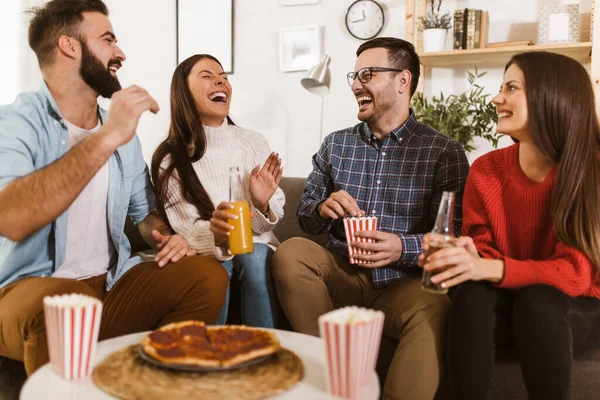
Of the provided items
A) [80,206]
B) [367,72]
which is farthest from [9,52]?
[367,72]

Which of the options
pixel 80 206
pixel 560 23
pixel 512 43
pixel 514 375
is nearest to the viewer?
pixel 514 375

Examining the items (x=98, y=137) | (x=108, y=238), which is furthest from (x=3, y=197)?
(x=108, y=238)

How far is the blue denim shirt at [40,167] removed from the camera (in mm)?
1686

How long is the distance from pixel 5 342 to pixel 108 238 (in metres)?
0.49

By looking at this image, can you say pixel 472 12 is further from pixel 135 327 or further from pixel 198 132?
pixel 135 327

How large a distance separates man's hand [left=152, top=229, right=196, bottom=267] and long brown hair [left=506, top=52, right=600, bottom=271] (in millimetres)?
1104

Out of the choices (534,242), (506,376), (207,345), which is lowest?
(506,376)

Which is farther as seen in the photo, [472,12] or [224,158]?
[472,12]

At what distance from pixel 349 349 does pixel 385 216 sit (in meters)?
1.16

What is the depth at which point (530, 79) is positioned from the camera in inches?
69.9

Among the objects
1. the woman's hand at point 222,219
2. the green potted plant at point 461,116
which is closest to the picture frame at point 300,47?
the green potted plant at point 461,116

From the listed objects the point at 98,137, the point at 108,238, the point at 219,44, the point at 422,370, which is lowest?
the point at 422,370

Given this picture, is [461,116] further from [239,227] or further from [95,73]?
[95,73]

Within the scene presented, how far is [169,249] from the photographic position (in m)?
1.89
